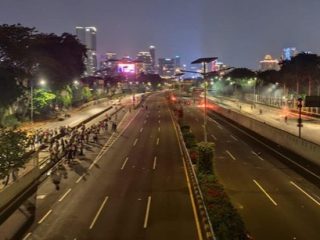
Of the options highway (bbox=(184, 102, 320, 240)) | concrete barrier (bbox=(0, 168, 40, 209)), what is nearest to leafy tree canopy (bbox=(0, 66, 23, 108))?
highway (bbox=(184, 102, 320, 240))

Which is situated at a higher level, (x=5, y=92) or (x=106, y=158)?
(x=5, y=92)

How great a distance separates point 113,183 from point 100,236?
1256cm

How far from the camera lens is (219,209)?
77.2 ft

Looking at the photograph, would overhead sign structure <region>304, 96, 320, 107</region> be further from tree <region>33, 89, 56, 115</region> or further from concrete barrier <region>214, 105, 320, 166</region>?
tree <region>33, 89, 56, 115</region>

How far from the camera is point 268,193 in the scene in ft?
106

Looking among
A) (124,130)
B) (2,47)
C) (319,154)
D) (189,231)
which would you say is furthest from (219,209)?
(2,47)

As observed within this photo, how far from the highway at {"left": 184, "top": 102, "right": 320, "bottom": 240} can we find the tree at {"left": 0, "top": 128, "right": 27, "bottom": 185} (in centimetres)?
1337

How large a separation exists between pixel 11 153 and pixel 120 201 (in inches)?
282

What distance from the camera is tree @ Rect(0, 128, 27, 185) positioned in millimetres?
28969

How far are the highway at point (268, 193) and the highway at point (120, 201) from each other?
327cm

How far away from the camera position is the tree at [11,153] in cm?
2897

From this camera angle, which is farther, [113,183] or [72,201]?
[113,183]

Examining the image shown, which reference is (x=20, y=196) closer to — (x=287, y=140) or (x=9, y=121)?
(x=287, y=140)

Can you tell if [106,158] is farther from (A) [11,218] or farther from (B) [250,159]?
(A) [11,218]
